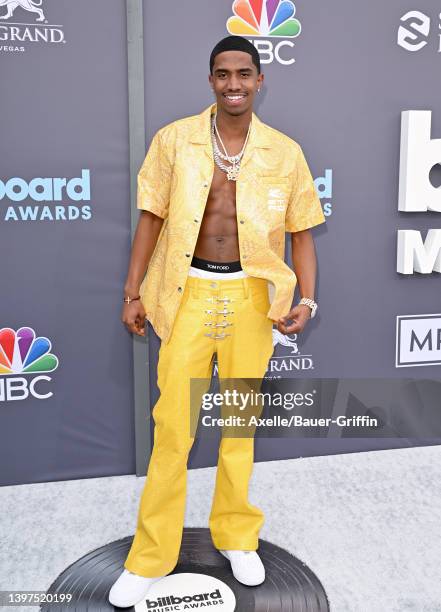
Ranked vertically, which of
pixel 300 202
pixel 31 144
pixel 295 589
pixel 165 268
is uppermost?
pixel 31 144

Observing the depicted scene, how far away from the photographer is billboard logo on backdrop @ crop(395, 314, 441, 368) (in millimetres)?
3857

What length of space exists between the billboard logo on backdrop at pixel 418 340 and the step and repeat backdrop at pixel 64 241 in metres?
1.57

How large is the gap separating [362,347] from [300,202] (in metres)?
1.43

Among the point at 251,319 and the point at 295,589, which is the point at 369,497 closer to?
the point at 295,589

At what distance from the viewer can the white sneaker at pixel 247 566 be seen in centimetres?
264

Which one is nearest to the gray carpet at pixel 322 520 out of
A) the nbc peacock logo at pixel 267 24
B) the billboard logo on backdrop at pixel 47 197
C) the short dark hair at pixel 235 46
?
the billboard logo on backdrop at pixel 47 197

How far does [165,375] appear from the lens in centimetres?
255

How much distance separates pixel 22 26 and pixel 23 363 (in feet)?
5.37

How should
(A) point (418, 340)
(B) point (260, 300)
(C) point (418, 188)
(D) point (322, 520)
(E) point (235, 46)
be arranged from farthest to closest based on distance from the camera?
(A) point (418, 340) → (C) point (418, 188) → (D) point (322, 520) → (B) point (260, 300) → (E) point (235, 46)

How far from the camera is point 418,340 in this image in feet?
12.8

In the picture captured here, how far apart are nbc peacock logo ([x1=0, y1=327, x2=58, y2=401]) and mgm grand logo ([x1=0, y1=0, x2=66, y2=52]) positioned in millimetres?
1388

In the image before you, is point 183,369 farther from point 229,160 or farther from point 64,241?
point 64,241

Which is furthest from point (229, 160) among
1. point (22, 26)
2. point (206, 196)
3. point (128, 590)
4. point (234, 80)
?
point (128, 590)

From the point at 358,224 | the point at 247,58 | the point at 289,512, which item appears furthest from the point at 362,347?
the point at 247,58
